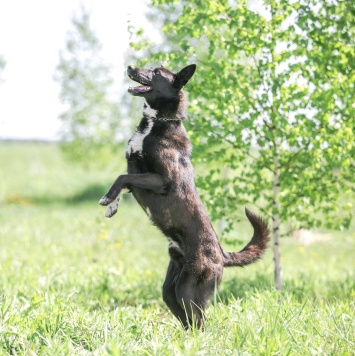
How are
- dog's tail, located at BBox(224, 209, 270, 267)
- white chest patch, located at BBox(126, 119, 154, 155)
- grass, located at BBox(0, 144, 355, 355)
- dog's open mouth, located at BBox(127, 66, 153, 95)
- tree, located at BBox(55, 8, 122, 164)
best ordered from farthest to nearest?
tree, located at BBox(55, 8, 122, 164) → dog's tail, located at BBox(224, 209, 270, 267) → dog's open mouth, located at BBox(127, 66, 153, 95) → white chest patch, located at BBox(126, 119, 154, 155) → grass, located at BBox(0, 144, 355, 355)

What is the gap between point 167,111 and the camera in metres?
4.93

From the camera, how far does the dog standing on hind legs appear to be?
454cm

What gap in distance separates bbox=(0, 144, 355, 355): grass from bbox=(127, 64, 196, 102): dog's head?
1775 millimetres

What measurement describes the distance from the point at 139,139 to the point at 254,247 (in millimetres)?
1443

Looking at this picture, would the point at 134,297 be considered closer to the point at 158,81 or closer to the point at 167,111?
the point at 167,111

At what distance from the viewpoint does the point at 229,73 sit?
6.82 m

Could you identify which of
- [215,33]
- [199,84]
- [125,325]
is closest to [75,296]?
[125,325]

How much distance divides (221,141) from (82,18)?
1697 centimetres

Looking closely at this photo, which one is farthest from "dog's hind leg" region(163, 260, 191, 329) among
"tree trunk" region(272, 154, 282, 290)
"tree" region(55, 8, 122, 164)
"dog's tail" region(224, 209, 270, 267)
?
"tree" region(55, 8, 122, 164)

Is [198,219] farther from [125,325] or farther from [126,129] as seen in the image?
[126,129]

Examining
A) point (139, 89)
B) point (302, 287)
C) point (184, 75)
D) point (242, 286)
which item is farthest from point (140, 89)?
point (302, 287)

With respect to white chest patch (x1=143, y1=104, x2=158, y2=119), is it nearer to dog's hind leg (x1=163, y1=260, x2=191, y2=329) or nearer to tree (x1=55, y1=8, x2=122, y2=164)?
dog's hind leg (x1=163, y1=260, x2=191, y2=329)

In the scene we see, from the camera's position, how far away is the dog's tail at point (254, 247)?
501 cm

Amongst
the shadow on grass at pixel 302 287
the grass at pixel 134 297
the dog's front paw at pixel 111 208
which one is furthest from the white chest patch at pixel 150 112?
the shadow on grass at pixel 302 287
